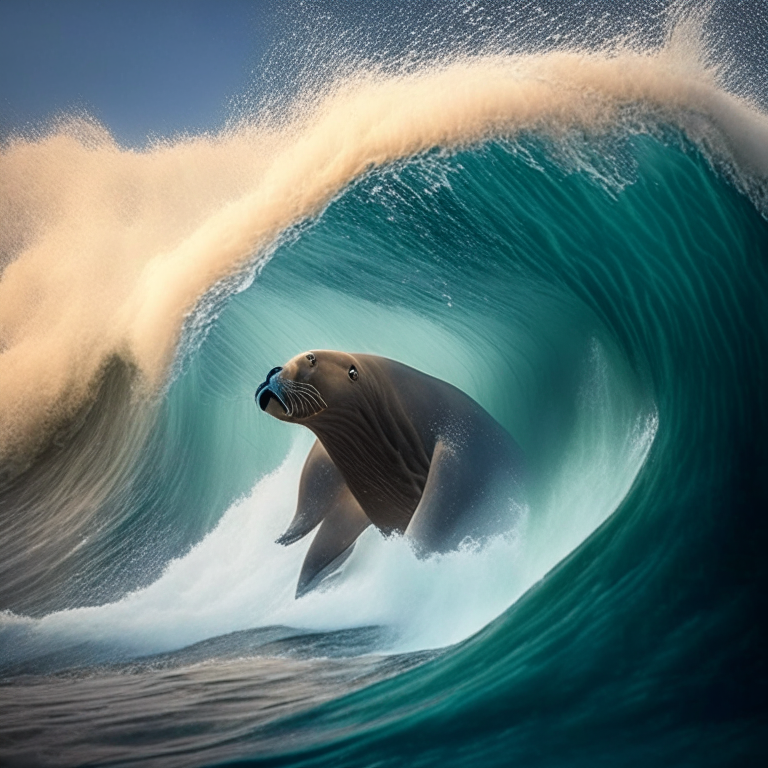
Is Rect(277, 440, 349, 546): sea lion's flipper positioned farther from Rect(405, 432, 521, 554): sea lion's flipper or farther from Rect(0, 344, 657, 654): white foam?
Rect(405, 432, 521, 554): sea lion's flipper

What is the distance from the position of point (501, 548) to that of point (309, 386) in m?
0.95

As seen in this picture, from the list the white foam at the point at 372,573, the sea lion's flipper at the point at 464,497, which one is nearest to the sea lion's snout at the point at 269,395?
the sea lion's flipper at the point at 464,497

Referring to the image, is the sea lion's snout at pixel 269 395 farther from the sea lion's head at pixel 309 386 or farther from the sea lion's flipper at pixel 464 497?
the sea lion's flipper at pixel 464 497

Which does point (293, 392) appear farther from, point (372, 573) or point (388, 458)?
Answer: point (372, 573)

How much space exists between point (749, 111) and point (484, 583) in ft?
6.72

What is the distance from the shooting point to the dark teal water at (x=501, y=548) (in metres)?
2.60

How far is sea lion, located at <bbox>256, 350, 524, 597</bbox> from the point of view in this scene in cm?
306

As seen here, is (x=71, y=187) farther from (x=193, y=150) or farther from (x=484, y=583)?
(x=484, y=583)

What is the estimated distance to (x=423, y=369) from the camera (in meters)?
4.17

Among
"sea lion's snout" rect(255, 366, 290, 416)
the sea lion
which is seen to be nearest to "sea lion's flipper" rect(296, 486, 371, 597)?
the sea lion

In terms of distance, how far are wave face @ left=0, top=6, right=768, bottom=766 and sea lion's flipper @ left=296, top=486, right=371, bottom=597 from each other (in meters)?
0.09

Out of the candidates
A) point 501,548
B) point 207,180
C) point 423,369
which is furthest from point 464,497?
point 207,180

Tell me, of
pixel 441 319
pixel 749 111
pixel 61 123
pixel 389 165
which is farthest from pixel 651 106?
pixel 61 123

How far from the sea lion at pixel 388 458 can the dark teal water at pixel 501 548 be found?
0.39 feet
